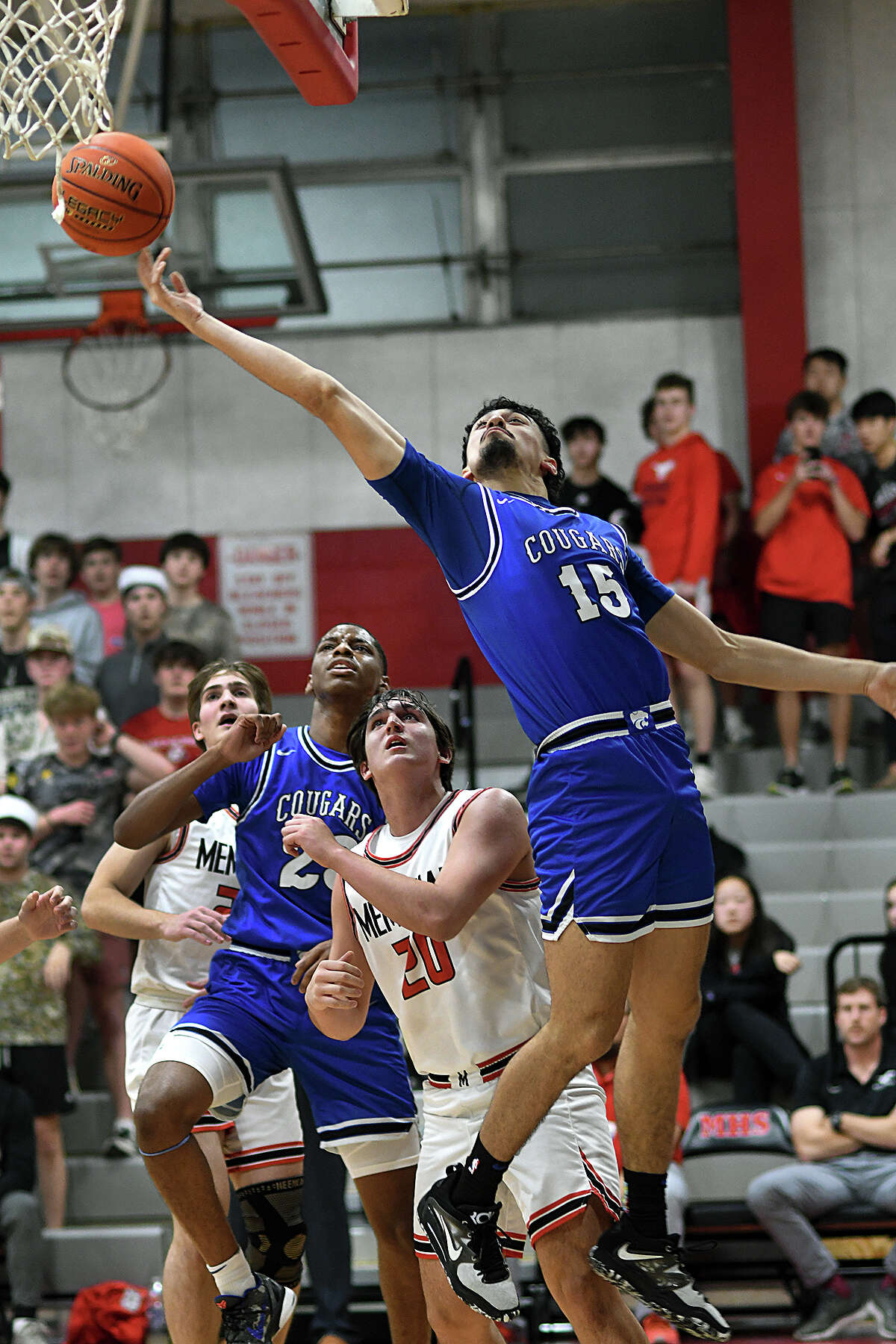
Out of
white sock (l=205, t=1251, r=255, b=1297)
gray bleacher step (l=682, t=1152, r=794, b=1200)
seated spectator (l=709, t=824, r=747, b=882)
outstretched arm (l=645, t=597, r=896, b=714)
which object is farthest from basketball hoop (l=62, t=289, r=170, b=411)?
white sock (l=205, t=1251, r=255, b=1297)

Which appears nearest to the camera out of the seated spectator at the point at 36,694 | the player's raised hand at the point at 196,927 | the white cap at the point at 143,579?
the player's raised hand at the point at 196,927

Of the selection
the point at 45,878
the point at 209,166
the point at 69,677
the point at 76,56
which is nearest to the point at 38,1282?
the point at 45,878

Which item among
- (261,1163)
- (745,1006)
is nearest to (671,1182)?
(745,1006)

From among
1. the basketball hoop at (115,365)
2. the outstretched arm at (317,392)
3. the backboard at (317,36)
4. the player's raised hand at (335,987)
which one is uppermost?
the basketball hoop at (115,365)

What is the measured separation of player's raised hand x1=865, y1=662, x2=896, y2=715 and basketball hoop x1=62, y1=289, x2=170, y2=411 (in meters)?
7.76

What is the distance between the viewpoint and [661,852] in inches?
149

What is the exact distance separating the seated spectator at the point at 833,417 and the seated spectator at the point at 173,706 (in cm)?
450

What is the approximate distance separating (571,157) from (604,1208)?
10544 millimetres

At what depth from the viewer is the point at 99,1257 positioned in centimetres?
759

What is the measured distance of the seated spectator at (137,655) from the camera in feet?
30.2

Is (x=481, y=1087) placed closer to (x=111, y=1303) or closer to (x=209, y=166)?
(x=111, y=1303)

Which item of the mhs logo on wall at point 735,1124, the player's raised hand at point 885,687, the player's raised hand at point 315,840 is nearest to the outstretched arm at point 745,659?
the player's raised hand at point 885,687

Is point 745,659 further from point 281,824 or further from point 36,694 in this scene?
point 36,694

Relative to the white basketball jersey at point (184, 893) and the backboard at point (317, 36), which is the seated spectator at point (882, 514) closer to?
the white basketball jersey at point (184, 893)
